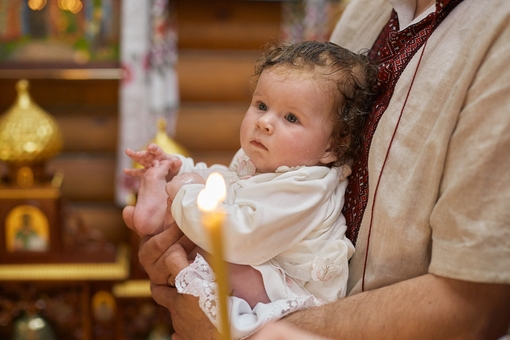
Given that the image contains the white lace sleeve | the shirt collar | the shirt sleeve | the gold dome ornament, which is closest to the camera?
the shirt sleeve

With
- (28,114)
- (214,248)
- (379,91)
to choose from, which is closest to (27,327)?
(28,114)

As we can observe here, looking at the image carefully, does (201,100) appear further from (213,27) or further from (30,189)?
(30,189)

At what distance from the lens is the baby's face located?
1.13 m

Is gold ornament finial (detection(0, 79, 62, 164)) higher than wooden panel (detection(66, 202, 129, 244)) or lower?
higher

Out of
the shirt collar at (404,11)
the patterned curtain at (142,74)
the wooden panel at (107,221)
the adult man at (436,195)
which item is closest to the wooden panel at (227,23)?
the patterned curtain at (142,74)

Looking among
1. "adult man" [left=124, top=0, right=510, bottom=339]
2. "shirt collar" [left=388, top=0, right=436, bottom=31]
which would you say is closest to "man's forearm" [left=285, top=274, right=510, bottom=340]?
"adult man" [left=124, top=0, right=510, bottom=339]

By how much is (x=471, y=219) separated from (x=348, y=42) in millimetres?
650

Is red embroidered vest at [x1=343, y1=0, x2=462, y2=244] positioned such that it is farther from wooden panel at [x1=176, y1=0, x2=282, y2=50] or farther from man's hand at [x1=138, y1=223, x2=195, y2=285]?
wooden panel at [x1=176, y1=0, x2=282, y2=50]

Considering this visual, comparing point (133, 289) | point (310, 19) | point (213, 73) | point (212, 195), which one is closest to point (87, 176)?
point (133, 289)

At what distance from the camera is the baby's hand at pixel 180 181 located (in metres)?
1.18

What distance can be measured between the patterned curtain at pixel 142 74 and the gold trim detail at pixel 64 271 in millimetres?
324

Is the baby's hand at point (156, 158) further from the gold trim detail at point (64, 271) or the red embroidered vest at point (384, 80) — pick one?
the gold trim detail at point (64, 271)

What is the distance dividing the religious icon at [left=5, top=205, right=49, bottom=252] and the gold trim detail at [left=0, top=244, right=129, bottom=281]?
0.08m

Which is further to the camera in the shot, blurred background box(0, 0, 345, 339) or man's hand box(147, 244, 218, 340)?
blurred background box(0, 0, 345, 339)
